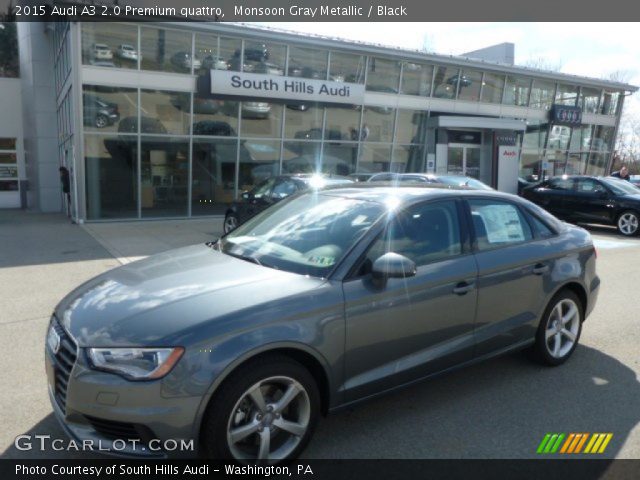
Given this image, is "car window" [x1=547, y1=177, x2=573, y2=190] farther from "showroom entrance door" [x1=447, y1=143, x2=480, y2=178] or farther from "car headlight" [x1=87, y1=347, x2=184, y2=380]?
"car headlight" [x1=87, y1=347, x2=184, y2=380]

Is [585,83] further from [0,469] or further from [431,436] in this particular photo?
[0,469]

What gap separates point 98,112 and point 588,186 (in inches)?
533

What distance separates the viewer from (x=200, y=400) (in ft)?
8.63

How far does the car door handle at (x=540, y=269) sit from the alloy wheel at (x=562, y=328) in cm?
40

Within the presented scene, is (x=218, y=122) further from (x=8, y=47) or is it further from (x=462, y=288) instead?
(x=8, y=47)

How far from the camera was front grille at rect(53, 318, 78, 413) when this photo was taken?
9.18 ft

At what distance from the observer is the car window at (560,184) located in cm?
1477

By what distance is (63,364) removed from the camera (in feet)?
9.41

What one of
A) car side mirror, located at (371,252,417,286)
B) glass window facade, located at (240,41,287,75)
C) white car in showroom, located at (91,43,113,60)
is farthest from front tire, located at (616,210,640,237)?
white car in showroom, located at (91,43,113,60)

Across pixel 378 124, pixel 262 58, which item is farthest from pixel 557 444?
pixel 378 124

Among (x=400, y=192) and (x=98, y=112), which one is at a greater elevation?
(x=98, y=112)

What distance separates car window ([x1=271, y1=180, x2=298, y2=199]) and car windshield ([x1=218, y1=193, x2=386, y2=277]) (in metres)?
6.38

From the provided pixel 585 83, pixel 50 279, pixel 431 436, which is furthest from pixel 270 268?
pixel 585 83

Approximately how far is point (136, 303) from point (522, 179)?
2203cm
